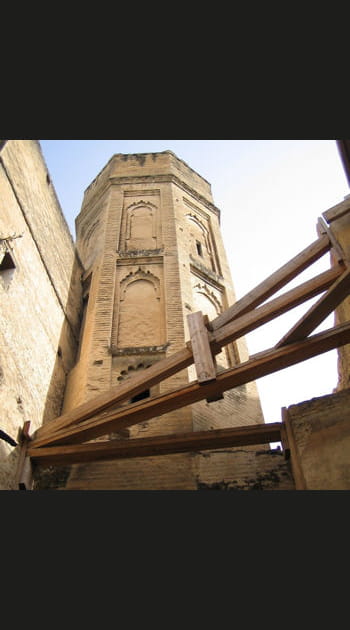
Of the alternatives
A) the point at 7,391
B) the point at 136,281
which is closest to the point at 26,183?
the point at 136,281

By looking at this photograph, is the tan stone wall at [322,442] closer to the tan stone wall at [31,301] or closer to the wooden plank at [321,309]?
the wooden plank at [321,309]

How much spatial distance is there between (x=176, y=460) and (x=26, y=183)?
558 centimetres

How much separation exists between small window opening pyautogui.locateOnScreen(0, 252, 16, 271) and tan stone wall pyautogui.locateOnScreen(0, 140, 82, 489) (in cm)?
7

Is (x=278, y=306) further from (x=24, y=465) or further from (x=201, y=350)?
(x=24, y=465)

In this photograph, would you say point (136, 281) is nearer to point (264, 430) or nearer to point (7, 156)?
point (7, 156)

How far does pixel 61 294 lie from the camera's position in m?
10.8

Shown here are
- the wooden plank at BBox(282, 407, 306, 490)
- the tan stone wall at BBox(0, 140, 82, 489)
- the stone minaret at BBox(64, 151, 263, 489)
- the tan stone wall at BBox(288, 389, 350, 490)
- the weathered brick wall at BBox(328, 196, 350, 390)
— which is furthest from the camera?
the stone minaret at BBox(64, 151, 263, 489)

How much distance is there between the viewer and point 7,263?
7965 millimetres

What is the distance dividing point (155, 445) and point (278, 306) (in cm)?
242

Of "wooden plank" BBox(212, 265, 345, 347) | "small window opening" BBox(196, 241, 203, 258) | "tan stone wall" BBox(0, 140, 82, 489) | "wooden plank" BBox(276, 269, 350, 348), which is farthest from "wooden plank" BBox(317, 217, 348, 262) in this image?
"small window opening" BBox(196, 241, 203, 258)

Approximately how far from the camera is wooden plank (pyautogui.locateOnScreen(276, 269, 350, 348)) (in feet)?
18.6

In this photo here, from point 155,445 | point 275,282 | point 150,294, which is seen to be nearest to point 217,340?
point 275,282

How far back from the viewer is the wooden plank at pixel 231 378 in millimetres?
5898

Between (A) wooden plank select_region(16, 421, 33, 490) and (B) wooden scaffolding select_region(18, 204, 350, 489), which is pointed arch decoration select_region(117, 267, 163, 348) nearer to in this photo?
(A) wooden plank select_region(16, 421, 33, 490)
